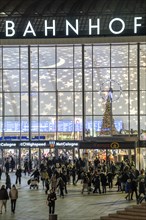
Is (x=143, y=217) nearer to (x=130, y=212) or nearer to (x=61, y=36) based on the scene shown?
(x=130, y=212)

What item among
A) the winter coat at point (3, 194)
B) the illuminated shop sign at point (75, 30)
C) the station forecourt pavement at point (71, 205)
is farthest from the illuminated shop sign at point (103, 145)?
the winter coat at point (3, 194)

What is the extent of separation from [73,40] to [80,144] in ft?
40.1

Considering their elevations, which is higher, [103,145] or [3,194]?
[103,145]

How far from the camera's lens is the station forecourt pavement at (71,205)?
2772cm

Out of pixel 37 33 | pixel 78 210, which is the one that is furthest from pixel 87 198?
pixel 37 33

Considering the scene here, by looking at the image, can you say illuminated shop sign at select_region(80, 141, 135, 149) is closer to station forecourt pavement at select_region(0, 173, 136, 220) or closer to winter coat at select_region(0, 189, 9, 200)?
station forecourt pavement at select_region(0, 173, 136, 220)

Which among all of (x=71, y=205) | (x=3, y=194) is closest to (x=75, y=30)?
(x=71, y=205)

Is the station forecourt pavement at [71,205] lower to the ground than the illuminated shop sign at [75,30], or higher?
lower

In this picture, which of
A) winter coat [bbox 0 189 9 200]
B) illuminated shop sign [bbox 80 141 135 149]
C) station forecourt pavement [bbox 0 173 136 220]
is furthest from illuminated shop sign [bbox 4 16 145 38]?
illuminated shop sign [bbox 80 141 135 149]

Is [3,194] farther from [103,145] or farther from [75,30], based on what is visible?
[103,145]

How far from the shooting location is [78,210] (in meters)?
29.4

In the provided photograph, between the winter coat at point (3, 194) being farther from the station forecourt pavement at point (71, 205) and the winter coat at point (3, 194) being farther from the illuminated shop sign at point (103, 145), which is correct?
the illuminated shop sign at point (103, 145)

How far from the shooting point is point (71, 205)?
103 ft

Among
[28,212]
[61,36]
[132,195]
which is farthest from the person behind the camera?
[61,36]
